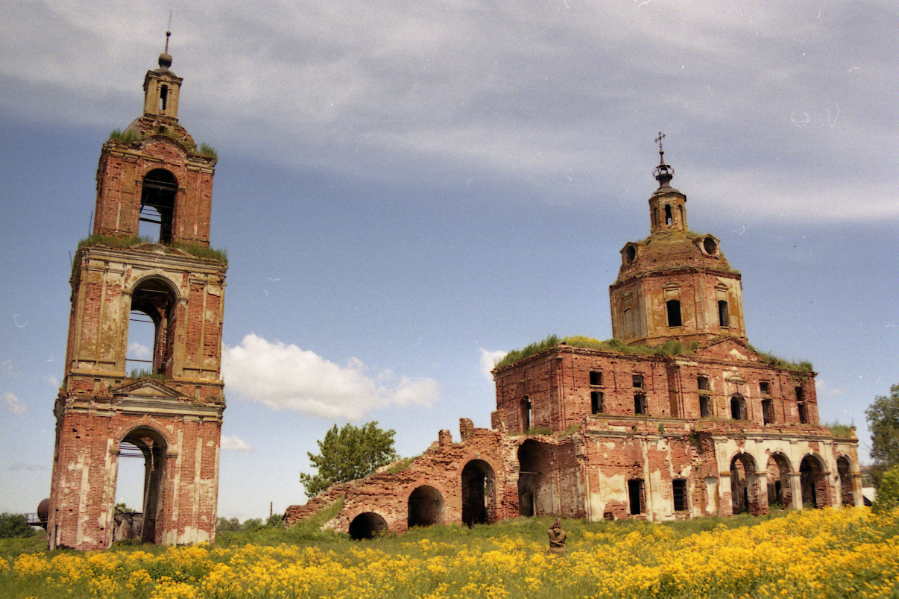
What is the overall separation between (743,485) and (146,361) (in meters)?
28.1

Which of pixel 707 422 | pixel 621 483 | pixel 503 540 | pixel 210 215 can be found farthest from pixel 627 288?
pixel 210 215

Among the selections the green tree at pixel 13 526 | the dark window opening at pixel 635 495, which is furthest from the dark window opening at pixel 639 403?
the green tree at pixel 13 526

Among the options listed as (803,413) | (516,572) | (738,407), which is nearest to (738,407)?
(738,407)

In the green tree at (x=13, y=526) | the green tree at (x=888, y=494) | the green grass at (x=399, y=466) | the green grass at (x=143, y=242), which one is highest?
the green grass at (x=143, y=242)

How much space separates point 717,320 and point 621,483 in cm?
1158

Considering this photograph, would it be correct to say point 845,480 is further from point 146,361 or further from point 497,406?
point 146,361

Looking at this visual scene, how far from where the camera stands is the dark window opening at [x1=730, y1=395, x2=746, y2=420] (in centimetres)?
3831

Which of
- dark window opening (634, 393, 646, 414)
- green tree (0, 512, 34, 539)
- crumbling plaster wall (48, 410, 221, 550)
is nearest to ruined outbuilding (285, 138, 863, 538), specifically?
dark window opening (634, 393, 646, 414)

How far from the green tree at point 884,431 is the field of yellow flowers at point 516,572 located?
36.1 metres

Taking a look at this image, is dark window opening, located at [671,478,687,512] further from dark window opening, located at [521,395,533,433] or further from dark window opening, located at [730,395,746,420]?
dark window opening, located at [521,395,533,433]

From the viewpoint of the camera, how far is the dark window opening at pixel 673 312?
39.5m

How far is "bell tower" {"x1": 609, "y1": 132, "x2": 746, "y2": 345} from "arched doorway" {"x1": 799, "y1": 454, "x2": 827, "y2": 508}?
7.04 m

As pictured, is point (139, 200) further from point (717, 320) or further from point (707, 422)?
point (717, 320)

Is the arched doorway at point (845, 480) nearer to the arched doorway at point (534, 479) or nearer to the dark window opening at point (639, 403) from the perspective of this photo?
the dark window opening at point (639, 403)
